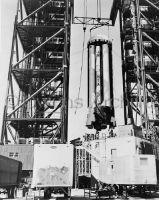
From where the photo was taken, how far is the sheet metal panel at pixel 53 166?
22.6 m

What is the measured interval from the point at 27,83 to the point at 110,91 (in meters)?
13.4

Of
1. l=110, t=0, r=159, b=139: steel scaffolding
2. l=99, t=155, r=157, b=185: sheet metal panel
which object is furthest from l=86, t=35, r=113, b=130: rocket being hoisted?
l=99, t=155, r=157, b=185: sheet metal panel

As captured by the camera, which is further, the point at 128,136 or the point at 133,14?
the point at 133,14

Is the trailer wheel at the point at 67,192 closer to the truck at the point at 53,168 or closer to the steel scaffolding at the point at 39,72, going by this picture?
the truck at the point at 53,168

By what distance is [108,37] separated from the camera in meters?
42.6

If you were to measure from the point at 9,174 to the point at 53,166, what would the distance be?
3.75m

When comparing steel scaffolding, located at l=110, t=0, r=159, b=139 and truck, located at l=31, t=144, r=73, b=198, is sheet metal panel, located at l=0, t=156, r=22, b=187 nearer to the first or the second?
truck, located at l=31, t=144, r=73, b=198

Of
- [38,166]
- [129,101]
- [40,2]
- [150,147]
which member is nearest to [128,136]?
[150,147]

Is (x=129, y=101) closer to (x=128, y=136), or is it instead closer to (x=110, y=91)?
(x=110, y=91)

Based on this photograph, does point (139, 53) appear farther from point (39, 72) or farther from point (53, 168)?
point (53, 168)

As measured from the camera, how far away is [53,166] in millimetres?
22906

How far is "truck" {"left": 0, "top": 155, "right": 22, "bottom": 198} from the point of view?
68.8ft

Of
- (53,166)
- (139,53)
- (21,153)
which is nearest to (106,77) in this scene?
(139,53)

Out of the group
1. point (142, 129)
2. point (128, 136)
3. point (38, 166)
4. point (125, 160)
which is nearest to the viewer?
point (38, 166)
